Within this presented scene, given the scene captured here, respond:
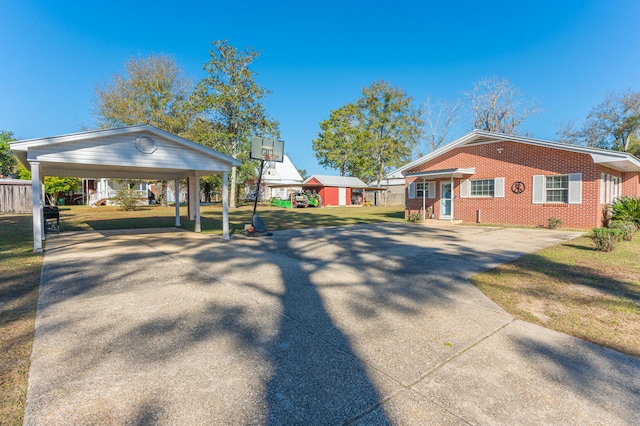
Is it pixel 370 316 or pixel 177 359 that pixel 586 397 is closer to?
pixel 370 316

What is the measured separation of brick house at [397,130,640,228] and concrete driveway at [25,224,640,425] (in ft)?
35.9

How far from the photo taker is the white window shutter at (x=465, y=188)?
16.5m

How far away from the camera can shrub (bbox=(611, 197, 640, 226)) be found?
1238 cm

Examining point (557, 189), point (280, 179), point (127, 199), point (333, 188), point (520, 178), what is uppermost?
point (280, 179)

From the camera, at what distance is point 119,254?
7340 millimetres

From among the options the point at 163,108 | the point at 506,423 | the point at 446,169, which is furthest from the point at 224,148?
the point at 506,423

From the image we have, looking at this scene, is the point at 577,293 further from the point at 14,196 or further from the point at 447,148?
the point at 14,196

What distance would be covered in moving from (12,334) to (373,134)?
39872 mm

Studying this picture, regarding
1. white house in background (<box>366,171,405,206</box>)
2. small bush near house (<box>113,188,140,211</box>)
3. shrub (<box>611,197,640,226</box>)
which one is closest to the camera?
shrub (<box>611,197,640,226</box>)

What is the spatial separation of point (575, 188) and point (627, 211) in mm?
1976

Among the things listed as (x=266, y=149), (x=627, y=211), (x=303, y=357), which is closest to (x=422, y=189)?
(x=627, y=211)

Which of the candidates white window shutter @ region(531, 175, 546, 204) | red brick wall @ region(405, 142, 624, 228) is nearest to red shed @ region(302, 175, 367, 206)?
red brick wall @ region(405, 142, 624, 228)

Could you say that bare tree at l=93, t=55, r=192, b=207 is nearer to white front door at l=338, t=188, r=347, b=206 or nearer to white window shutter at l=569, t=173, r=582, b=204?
white front door at l=338, t=188, r=347, b=206

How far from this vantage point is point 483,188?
16.0 metres
